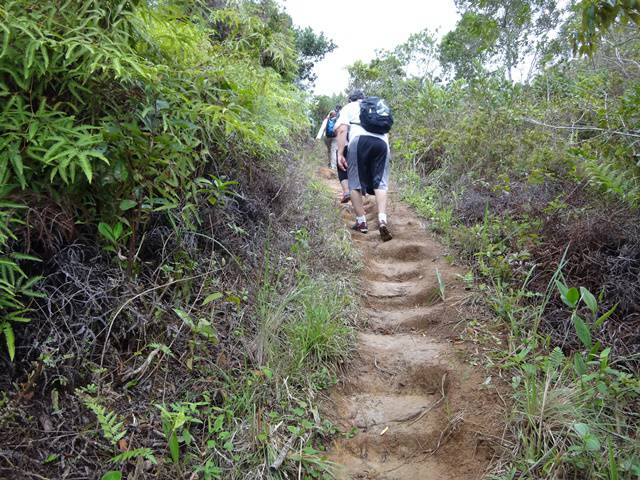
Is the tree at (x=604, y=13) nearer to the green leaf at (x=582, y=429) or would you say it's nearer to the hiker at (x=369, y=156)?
the green leaf at (x=582, y=429)

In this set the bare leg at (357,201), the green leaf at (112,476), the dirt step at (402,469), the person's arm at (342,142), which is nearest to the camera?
the green leaf at (112,476)

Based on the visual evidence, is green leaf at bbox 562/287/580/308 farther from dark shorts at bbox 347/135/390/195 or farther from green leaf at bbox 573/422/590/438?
dark shorts at bbox 347/135/390/195

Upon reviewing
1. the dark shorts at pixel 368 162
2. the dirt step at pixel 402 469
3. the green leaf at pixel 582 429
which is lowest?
the dirt step at pixel 402 469

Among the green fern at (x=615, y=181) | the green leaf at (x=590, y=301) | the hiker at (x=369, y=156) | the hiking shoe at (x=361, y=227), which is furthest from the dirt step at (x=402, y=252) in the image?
the green leaf at (x=590, y=301)

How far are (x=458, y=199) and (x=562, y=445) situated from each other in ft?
11.0

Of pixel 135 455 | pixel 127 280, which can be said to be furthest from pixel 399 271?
pixel 135 455

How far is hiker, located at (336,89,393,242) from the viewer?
5020mm

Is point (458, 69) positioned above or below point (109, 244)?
above

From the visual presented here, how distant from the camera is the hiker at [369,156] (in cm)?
502

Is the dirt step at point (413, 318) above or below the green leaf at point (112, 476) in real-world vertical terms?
above

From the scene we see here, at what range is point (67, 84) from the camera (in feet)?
6.78

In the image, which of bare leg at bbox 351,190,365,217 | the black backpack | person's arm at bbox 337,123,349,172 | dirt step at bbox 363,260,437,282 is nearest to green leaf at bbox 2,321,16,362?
dirt step at bbox 363,260,437,282

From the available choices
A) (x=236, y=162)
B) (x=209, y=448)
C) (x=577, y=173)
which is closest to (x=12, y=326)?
(x=209, y=448)

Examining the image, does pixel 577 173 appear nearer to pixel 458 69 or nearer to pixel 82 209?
pixel 82 209
